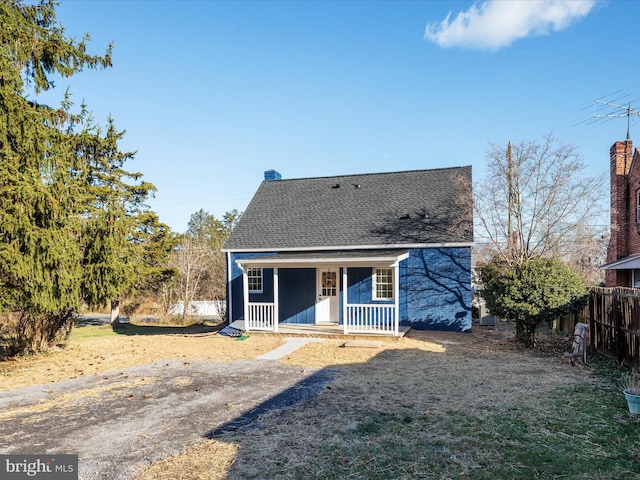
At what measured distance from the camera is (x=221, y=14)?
497 inches

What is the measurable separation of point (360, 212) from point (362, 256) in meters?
3.52

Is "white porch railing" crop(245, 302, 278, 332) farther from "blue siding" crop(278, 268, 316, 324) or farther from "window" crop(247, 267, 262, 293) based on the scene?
"window" crop(247, 267, 262, 293)

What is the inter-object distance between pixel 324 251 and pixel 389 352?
19.1ft

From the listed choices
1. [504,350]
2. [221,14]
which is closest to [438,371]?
[504,350]

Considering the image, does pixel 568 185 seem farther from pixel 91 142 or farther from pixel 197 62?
pixel 91 142

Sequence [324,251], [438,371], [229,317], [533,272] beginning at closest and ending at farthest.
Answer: [438,371] → [533,272] → [324,251] → [229,317]

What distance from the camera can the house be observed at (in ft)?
53.8

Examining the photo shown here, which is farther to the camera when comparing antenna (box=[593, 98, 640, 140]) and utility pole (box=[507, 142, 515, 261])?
antenna (box=[593, 98, 640, 140])

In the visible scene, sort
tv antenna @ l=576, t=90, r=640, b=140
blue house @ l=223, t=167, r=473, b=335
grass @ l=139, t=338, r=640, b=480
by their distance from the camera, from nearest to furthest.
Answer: grass @ l=139, t=338, r=640, b=480
blue house @ l=223, t=167, r=473, b=335
tv antenna @ l=576, t=90, r=640, b=140

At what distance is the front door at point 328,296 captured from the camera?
1546 centimetres

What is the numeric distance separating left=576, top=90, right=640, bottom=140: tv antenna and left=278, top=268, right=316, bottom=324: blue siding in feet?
46.5

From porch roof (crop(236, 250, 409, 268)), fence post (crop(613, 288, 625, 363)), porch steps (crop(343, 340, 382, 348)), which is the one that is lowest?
porch steps (crop(343, 340, 382, 348))

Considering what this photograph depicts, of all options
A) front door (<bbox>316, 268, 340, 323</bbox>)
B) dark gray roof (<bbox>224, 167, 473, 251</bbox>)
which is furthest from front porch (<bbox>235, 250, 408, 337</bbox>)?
dark gray roof (<bbox>224, 167, 473, 251</bbox>)

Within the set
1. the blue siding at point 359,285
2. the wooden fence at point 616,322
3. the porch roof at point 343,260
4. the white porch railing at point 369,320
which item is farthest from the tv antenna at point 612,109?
the white porch railing at point 369,320
